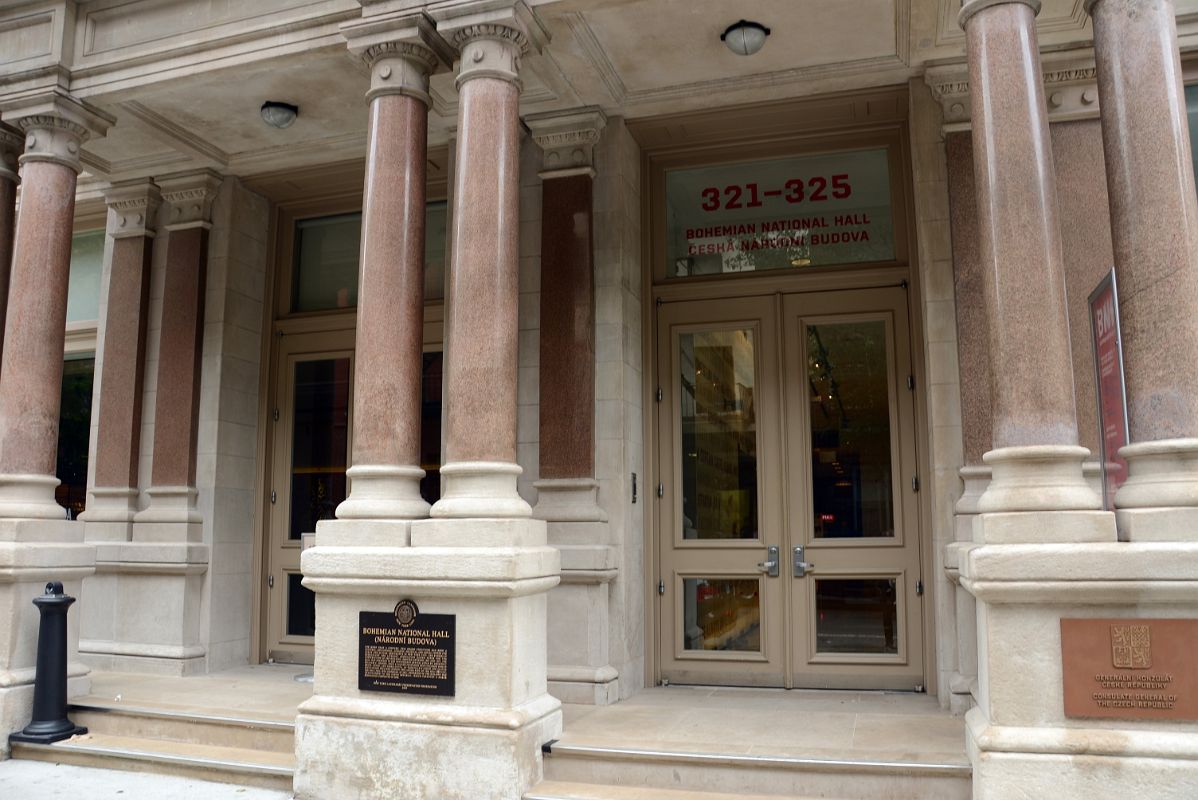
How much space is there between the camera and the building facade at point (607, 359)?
494 centimetres

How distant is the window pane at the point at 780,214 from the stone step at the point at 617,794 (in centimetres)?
453

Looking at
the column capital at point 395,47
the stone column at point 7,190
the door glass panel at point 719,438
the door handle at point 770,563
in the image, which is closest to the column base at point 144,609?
the stone column at point 7,190

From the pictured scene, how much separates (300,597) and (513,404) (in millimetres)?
4544

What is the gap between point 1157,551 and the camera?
15.0ft

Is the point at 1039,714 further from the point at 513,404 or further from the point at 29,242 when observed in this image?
the point at 29,242

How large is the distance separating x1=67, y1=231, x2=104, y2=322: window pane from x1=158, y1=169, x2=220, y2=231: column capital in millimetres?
1524

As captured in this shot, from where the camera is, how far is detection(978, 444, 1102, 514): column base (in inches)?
189

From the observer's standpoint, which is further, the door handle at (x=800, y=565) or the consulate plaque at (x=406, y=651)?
the door handle at (x=800, y=565)

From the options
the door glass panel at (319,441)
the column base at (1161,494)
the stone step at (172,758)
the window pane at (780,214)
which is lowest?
the stone step at (172,758)

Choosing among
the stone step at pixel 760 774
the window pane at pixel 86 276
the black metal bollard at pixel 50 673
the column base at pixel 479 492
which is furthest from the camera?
the window pane at pixel 86 276

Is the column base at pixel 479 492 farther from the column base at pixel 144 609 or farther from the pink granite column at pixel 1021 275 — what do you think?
the column base at pixel 144 609

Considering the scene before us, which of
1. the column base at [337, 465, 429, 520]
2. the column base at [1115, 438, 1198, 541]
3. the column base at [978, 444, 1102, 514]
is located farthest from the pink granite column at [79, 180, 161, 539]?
the column base at [1115, 438, 1198, 541]

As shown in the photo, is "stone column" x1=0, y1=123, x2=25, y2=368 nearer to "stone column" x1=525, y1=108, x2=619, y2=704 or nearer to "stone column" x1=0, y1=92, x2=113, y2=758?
"stone column" x1=0, y1=92, x2=113, y2=758

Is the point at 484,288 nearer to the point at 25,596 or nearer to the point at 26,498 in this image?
the point at 26,498
